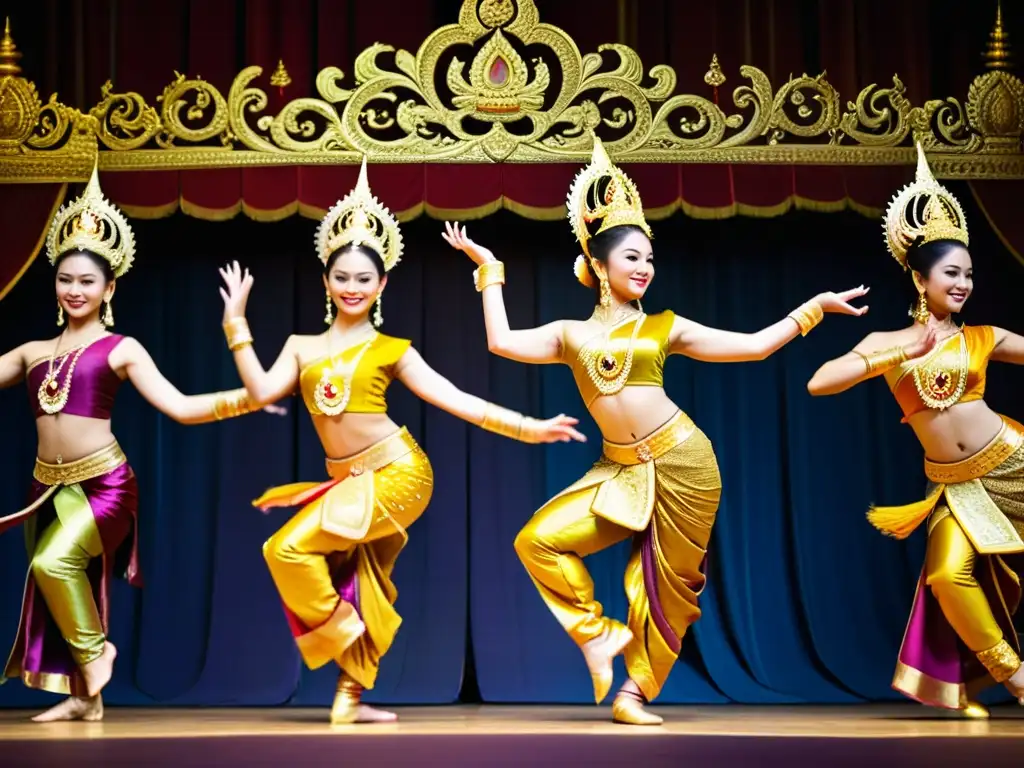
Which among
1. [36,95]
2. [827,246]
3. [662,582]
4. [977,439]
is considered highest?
[36,95]

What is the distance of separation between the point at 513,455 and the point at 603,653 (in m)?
1.45

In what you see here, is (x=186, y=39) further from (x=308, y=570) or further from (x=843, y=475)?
(x=843, y=475)

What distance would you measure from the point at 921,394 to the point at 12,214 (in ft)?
9.32

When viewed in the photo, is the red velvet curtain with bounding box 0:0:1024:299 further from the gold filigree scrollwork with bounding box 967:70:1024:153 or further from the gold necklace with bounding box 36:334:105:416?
the gold necklace with bounding box 36:334:105:416

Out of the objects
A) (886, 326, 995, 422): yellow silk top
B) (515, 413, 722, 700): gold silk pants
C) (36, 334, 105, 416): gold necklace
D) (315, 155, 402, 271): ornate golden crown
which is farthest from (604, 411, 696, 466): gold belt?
(36, 334, 105, 416): gold necklace

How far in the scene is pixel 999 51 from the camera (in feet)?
16.3

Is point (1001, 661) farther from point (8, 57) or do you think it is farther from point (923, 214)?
point (8, 57)

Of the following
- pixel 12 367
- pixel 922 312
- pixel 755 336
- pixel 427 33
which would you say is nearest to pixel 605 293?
pixel 755 336

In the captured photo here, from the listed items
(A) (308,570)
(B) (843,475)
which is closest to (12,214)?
(A) (308,570)

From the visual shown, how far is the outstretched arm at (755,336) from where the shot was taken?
429 centimetres

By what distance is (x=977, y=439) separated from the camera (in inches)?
175

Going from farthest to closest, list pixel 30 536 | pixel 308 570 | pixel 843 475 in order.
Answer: pixel 843 475 < pixel 30 536 < pixel 308 570

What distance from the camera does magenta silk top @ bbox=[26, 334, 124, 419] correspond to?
14.5 ft

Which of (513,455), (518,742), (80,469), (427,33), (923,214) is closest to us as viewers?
(518,742)
